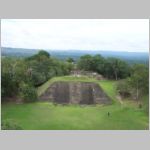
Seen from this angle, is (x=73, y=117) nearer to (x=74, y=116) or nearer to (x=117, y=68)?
(x=74, y=116)

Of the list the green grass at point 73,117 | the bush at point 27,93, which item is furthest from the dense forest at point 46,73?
the green grass at point 73,117

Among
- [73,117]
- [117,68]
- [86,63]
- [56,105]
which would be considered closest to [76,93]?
[56,105]

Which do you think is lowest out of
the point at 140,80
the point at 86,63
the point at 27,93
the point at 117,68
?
the point at 27,93

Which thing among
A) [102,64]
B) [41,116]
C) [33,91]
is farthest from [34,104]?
[102,64]

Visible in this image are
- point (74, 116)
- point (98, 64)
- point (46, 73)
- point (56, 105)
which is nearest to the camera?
point (74, 116)

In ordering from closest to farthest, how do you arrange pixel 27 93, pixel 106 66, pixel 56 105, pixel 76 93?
pixel 56 105
pixel 27 93
pixel 76 93
pixel 106 66

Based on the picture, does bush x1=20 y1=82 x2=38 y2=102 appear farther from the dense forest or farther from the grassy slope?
A: the grassy slope

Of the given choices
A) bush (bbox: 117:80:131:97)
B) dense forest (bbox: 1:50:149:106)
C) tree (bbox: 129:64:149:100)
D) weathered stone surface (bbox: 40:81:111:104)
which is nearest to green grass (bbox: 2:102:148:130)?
weathered stone surface (bbox: 40:81:111:104)
